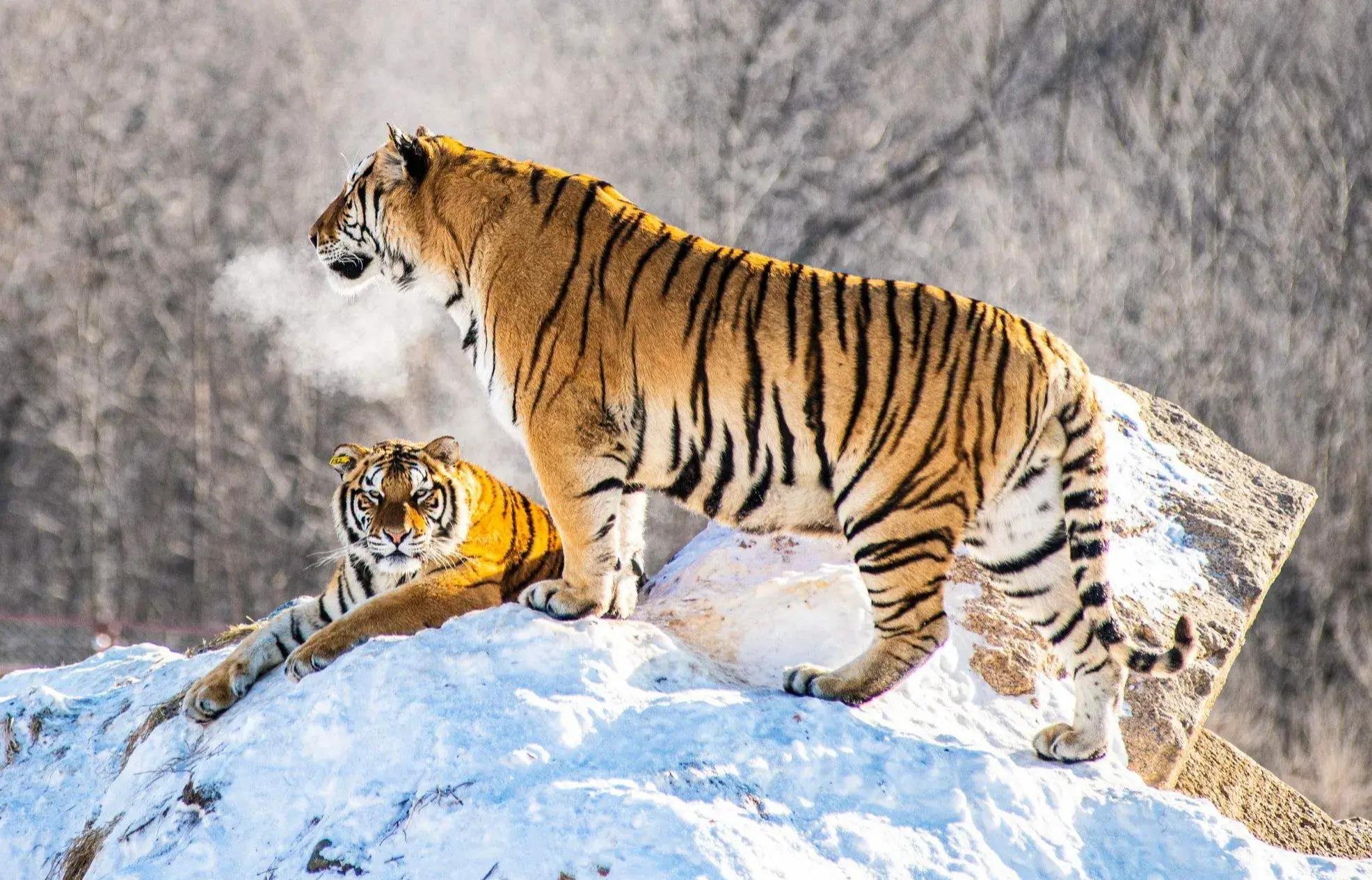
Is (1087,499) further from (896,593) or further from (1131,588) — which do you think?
(1131,588)

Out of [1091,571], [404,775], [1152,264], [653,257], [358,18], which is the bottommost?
[404,775]

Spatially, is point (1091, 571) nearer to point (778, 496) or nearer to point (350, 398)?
point (778, 496)

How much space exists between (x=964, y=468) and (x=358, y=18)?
42.8ft

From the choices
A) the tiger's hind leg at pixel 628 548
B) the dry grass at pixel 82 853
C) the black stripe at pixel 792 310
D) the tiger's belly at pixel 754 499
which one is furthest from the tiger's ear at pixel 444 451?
the dry grass at pixel 82 853

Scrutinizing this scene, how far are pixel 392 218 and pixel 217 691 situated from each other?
135 centimetres

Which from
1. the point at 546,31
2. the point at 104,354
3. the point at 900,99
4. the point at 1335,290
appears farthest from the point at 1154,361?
the point at 104,354

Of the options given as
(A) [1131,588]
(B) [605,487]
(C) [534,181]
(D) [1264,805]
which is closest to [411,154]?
(C) [534,181]

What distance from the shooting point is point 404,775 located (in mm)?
3402

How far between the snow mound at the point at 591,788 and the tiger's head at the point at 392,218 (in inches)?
40.4

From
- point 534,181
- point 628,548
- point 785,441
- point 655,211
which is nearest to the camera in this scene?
point 785,441

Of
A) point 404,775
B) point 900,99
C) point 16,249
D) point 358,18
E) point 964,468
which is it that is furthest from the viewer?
point 900,99

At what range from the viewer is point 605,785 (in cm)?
330

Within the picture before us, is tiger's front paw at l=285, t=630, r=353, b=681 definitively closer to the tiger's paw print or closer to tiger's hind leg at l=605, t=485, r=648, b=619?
tiger's hind leg at l=605, t=485, r=648, b=619

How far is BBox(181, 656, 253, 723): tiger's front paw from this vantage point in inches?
152
